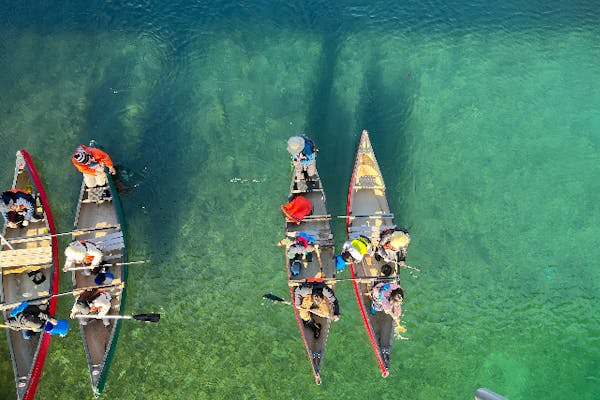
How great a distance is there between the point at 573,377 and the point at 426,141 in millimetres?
7633

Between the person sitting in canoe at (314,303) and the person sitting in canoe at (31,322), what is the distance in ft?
19.4

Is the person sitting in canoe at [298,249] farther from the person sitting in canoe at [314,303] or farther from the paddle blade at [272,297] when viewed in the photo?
the paddle blade at [272,297]

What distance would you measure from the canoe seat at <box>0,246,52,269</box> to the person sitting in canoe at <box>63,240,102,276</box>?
83cm

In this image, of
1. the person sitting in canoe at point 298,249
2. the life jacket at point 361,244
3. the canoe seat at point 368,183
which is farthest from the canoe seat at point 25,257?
the canoe seat at point 368,183

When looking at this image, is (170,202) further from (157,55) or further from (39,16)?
(39,16)

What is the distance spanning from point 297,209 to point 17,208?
7365 millimetres

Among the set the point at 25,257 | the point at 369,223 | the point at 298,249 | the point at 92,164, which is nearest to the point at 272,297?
the point at 298,249

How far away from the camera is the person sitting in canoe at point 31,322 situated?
34.4 feet

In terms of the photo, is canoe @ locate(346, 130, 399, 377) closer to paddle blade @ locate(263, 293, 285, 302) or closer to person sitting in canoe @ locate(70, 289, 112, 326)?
paddle blade @ locate(263, 293, 285, 302)

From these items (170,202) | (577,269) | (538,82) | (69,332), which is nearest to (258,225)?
(170,202)

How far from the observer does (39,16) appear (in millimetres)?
15328

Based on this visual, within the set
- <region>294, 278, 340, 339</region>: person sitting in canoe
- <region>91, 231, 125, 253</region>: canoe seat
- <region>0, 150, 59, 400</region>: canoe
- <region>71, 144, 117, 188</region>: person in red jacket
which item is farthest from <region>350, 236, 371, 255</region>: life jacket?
<region>0, 150, 59, 400</region>: canoe

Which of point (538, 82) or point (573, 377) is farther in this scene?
point (538, 82)

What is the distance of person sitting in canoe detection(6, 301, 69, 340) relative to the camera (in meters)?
10.5
